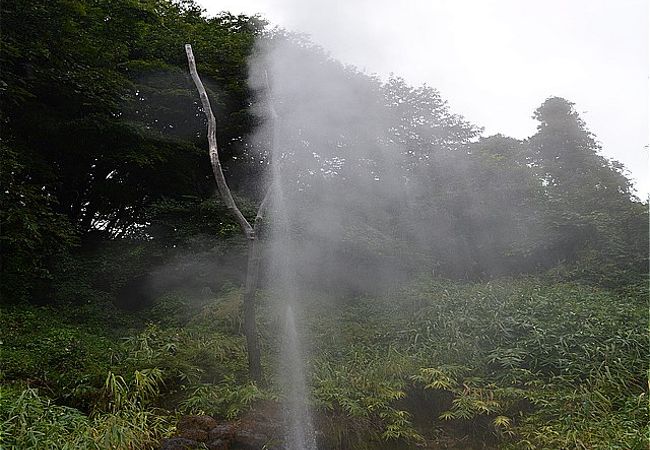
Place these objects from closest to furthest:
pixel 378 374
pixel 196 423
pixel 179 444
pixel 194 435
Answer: pixel 179 444 < pixel 194 435 < pixel 196 423 < pixel 378 374

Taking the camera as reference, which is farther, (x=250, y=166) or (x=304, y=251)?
(x=250, y=166)

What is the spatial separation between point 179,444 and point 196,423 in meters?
0.32

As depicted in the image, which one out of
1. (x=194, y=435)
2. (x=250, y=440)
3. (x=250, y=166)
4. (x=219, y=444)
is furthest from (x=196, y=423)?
(x=250, y=166)

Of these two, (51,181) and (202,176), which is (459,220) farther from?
(51,181)

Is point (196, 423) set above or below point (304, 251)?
below

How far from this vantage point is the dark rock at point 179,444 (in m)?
3.01

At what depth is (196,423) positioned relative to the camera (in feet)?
11.0

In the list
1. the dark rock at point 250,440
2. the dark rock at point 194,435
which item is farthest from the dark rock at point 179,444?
the dark rock at point 250,440

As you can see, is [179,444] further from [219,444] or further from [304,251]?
[304,251]

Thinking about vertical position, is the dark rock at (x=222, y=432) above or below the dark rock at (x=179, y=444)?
above

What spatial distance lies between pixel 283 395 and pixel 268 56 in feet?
18.3

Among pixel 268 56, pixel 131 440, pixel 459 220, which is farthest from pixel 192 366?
pixel 459 220

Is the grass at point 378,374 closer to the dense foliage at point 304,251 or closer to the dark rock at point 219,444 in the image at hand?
the dense foliage at point 304,251

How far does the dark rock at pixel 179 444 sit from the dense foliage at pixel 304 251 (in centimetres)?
14
